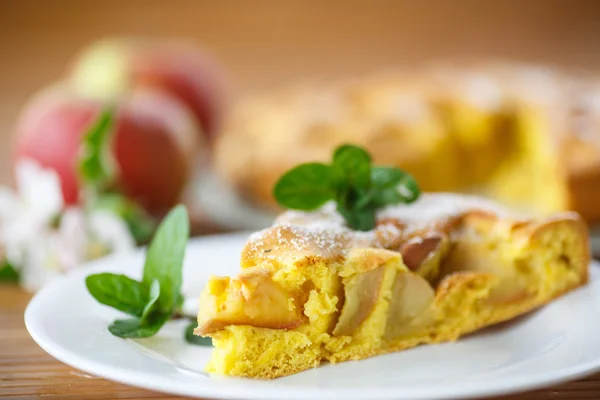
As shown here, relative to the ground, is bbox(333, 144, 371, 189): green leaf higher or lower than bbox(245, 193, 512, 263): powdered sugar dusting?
higher

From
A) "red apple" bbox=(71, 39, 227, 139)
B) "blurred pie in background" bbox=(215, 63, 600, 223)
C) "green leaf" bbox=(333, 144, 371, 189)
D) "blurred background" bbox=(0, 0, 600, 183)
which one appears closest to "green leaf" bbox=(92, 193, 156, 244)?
"blurred pie in background" bbox=(215, 63, 600, 223)

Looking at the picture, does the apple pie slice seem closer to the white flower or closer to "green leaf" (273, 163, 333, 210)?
"green leaf" (273, 163, 333, 210)

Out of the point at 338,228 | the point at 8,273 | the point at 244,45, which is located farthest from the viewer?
the point at 244,45

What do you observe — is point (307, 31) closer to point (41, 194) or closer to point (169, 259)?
point (41, 194)

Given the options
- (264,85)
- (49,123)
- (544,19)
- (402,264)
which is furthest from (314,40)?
(402,264)

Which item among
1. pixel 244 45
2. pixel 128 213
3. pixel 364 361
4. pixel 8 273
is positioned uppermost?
pixel 244 45

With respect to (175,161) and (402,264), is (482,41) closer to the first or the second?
(175,161)

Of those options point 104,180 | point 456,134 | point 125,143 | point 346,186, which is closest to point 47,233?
point 104,180
